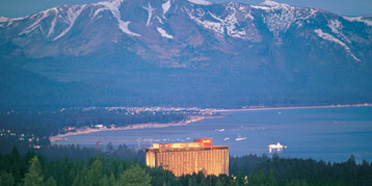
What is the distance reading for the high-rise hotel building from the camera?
65188 millimetres

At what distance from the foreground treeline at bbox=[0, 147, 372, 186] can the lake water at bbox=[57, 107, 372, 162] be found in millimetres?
23421

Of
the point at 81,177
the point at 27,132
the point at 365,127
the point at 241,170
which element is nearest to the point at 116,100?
the point at 365,127

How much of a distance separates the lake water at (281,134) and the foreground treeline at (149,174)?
2342 centimetres

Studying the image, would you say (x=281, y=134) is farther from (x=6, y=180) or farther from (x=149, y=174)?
(x=6, y=180)

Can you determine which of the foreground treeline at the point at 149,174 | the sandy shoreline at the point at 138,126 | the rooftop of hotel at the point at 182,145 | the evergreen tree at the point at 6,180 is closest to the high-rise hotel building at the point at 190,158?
the rooftop of hotel at the point at 182,145

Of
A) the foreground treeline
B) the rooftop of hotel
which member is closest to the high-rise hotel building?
the rooftop of hotel

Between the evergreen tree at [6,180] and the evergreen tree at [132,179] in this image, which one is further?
the evergreen tree at [6,180]

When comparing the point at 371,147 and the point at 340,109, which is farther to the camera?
the point at 340,109

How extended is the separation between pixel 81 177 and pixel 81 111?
377 feet

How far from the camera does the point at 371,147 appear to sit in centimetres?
10425

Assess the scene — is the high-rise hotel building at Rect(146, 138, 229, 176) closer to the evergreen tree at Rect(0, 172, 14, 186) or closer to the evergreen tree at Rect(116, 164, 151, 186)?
the evergreen tree at Rect(0, 172, 14, 186)

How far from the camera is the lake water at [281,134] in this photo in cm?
9894

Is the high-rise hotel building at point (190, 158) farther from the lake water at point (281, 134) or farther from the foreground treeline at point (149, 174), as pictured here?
the lake water at point (281, 134)

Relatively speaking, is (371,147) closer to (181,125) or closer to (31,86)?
(181,125)
